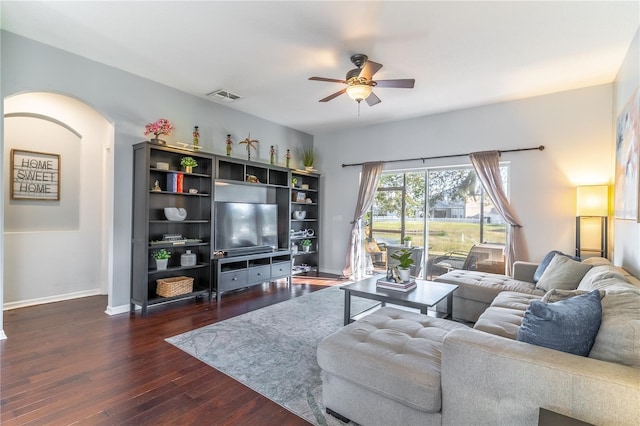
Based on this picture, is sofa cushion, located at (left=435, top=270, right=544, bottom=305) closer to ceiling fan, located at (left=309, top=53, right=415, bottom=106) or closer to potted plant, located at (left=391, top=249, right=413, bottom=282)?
potted plant, located at (left=391, top=249, right=413, bottom=282)

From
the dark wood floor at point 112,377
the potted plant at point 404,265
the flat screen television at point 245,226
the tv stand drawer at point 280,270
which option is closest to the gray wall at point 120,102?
the dark wood floor at point 112,377

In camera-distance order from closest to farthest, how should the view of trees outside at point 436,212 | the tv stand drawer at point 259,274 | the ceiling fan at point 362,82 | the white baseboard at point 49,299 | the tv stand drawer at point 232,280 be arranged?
the ceiling fan at point 362,82 → the white baseboard at point 49,299 → the tv stand drawer at point 232,280 → the tv stand drawer at point 259,274 → the view of trees outside at point 436,212

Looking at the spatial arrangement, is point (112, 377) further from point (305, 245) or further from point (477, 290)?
point (305, 245)

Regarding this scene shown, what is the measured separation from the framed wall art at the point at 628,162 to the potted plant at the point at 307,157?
178 inches

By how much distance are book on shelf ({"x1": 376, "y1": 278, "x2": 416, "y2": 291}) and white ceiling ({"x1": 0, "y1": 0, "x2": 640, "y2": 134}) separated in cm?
240

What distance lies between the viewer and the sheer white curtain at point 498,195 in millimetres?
4293

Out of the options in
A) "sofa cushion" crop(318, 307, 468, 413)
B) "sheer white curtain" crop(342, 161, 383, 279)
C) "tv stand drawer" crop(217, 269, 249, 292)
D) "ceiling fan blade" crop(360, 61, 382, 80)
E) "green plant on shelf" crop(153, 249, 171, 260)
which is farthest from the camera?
"sheer white curtain" crop(342, 161, 383, 279)

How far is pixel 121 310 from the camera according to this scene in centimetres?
366

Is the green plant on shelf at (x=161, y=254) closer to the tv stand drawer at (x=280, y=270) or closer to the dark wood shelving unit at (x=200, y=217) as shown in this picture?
the dark wood shelving unit at (x=200, y=217)

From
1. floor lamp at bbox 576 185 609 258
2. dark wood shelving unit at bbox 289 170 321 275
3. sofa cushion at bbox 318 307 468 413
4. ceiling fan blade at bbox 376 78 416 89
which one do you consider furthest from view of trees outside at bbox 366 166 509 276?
sofa cushion at bbox 318 307 468 413

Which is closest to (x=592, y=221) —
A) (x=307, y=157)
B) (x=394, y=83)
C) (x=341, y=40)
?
(x=394, y=83)

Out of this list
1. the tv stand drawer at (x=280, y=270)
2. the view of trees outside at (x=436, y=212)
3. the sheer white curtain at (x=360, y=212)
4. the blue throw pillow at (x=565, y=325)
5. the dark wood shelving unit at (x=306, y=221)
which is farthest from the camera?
the dark wood shelving unit at (x=306, y=221)

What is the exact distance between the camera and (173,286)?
3.81 meters

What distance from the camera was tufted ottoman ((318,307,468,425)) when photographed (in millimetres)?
1492
